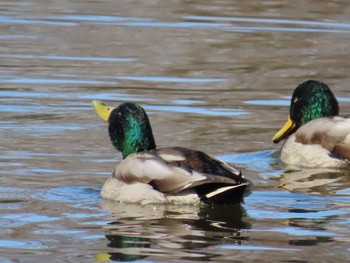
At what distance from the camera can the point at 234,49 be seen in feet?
64.2

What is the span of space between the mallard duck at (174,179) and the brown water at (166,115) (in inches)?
4.5

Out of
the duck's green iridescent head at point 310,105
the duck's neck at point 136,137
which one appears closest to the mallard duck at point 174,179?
the duck's neck at point 136,137

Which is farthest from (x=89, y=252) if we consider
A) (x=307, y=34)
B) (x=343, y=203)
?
(x=307, y=34)

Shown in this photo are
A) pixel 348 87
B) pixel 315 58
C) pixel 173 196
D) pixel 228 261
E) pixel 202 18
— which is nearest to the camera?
pixel 228 261

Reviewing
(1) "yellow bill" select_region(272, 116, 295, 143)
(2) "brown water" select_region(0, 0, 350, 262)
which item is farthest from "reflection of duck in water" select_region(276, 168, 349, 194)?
(1) "yellow bill" select_region(272, 116, 295, 143)

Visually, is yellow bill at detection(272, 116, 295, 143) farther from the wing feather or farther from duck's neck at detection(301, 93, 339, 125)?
the wing feather

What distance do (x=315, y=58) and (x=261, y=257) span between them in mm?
10800

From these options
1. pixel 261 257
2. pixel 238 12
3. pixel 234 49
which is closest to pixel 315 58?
pixel 234 49

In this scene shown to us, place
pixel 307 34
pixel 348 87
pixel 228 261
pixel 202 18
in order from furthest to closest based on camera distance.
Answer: pixel 202 18, pixel 307 34, pixel 348 87, pixel 228 261

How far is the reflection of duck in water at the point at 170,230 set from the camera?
874 cm

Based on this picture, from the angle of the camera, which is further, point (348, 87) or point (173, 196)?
point (348, 87)

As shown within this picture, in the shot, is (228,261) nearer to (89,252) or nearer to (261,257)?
(261,257)

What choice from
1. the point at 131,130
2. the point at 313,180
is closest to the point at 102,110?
the point at 131,130

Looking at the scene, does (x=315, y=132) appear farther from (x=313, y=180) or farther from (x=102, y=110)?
(x=102, y=110)
